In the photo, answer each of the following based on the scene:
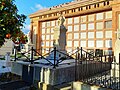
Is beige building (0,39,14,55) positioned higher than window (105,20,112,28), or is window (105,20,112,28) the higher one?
window (105,20,112,28)

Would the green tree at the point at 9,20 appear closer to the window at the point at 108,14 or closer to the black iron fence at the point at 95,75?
the black iron fence at the point at 95,75

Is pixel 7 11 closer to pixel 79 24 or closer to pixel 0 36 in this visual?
pixel 0 36

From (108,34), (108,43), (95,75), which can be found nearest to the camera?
(95,75)

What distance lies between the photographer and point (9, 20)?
21.2 ft

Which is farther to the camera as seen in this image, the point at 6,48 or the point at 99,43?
the point at 6,48

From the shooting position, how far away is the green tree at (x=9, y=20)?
6.36 m

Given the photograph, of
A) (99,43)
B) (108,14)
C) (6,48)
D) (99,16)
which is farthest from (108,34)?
(6,48)

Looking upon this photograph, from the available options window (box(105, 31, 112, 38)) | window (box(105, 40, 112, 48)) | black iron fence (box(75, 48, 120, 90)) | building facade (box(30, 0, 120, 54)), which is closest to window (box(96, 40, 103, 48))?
building facade (box(30, 0, 120, 54))

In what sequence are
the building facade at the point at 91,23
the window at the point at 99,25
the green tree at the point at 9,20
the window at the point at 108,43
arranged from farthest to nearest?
the window at the point at 99,25
the window at the point at 108,43
the building facade at the point at 91,23
the green tree at the point at 9,20

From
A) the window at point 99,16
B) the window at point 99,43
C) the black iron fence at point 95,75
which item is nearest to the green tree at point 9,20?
the black iron fence at point 95,75

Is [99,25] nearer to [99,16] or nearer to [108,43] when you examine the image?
[99,16]

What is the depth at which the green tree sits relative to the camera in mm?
6355

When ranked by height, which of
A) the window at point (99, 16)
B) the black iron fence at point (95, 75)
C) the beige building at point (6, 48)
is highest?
the window at point (99, 16)

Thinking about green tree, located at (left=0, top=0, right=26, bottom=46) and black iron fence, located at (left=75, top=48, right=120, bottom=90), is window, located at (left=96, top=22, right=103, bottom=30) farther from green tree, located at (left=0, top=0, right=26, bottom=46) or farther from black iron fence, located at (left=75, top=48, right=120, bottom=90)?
green tree, located at (left=0, top=0, right=26, bottom=46)
